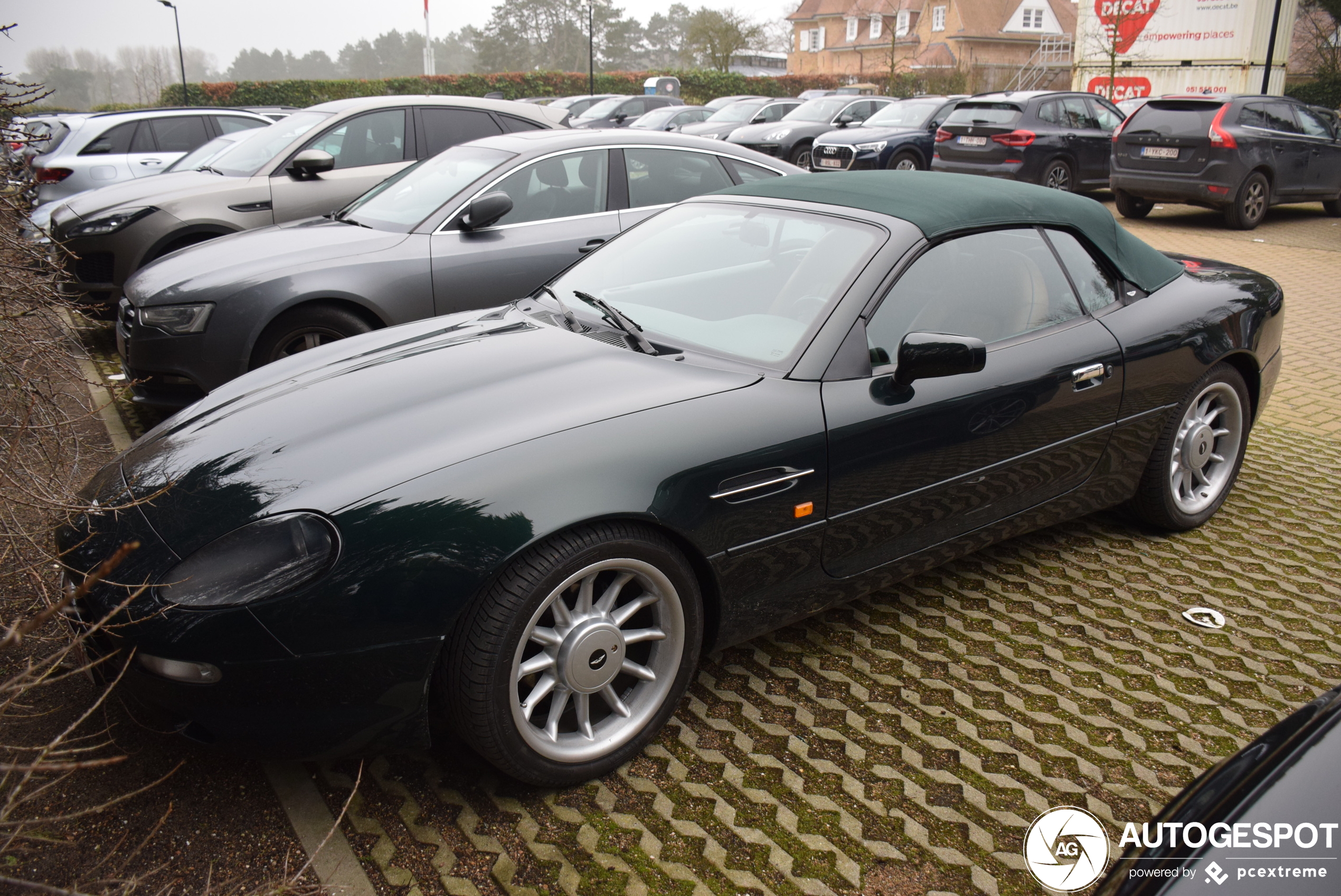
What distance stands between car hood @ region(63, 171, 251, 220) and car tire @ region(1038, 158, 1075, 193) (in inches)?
432

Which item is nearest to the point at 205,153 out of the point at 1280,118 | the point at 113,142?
the point at 113,142

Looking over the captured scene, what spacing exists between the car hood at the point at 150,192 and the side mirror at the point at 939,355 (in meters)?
5.93

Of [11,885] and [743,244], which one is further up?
[743,244]

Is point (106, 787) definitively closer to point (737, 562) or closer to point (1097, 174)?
point (737, 562)

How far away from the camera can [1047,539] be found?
13.7 feet

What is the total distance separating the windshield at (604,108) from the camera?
2602 centimetres

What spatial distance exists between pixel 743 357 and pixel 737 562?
2.25 ft

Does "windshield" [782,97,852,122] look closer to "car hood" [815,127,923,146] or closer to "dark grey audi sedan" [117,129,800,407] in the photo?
"car hood" [815,127,923,146]

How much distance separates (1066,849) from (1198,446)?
2.31 m

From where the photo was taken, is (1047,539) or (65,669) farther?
(1047,539)

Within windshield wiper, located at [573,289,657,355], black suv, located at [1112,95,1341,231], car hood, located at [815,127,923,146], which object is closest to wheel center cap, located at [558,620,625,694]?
windshield wiper, located at [573,289,657,355]

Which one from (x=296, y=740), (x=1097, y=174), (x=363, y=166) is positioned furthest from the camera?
(x=1097, y=174)

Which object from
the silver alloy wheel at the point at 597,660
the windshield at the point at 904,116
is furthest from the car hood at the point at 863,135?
the silver alloy wheel at the point at 597,660

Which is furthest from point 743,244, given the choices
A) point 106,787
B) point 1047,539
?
point 106,787
